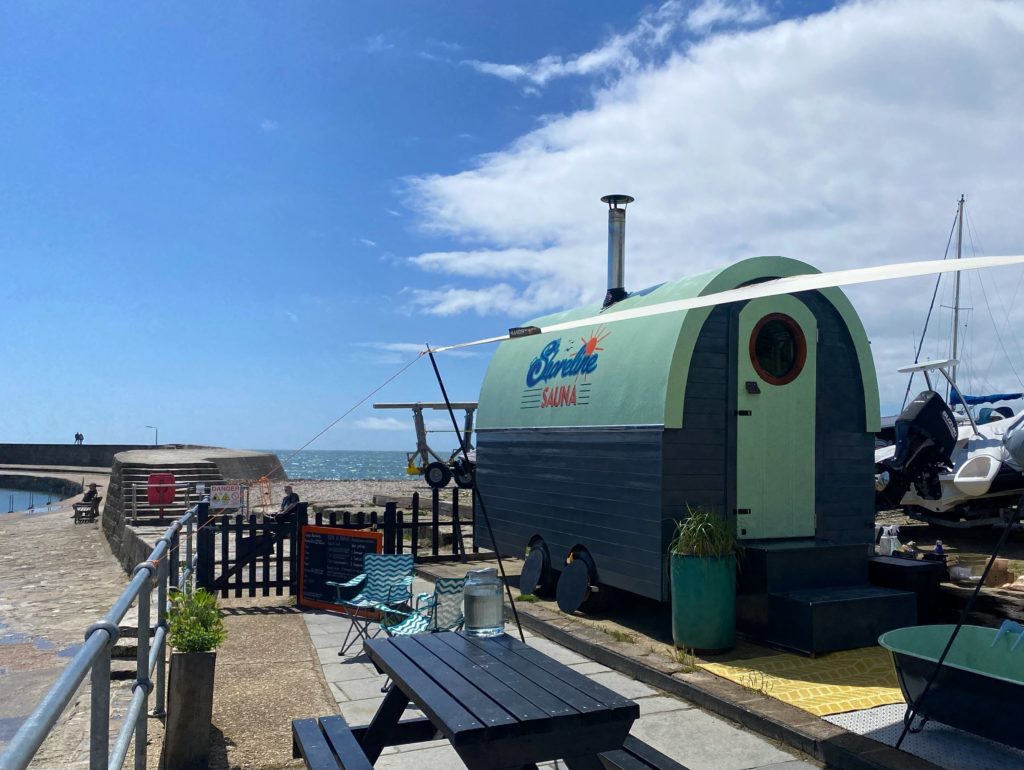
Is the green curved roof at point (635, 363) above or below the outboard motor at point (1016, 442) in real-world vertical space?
above

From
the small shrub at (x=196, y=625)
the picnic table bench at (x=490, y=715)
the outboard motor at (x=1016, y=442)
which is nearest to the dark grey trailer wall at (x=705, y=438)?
the picnic table bench at (x=490, y=715)

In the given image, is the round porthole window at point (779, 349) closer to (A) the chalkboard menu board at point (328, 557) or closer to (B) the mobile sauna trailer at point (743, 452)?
(B) the mobile sauna trailer at point (743, 452)

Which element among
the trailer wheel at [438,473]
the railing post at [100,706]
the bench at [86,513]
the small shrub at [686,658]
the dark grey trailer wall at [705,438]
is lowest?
the bench at [86,513]

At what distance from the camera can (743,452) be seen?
8.17 metres

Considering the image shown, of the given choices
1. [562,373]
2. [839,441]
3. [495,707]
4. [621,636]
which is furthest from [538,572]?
[495,707]

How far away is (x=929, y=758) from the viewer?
4.98 m

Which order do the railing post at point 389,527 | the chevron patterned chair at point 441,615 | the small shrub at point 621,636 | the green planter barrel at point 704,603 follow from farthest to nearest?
the railing post at point 389,527
the small shrub at point 621,636
the chevron patterned chair at point 441,615
the green planter barrel at point 704,603

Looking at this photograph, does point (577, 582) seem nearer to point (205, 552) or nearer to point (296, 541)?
point (296, 541)

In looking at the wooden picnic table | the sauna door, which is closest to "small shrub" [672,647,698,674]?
the sauna door

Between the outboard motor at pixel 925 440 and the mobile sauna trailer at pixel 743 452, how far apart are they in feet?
14.5

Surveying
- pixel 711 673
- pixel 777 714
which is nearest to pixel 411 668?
pixel 777 714

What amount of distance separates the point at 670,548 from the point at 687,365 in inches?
66.1

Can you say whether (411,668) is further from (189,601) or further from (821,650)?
(821,650)

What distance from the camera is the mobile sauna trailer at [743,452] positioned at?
7645 mm
